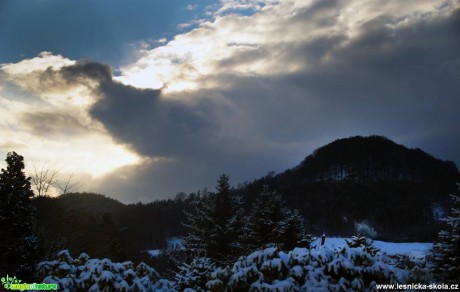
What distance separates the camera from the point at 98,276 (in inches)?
380

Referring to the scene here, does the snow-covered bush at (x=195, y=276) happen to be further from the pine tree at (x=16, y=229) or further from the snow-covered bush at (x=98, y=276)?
the pine tree at (x=16, y=229)

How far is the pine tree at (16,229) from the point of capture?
13.8 metres

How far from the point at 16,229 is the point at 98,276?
22.6 ft

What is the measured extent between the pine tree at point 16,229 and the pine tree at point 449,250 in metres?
13.0

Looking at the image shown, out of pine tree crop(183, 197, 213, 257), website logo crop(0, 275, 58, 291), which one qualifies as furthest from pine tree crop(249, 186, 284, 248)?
website logo crop(0, 275, 58, 291)

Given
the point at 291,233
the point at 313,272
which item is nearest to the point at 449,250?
the point at 313,272

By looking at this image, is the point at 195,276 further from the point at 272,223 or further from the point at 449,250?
the point at 272,223

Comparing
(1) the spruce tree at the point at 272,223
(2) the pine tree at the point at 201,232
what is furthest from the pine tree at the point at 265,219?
(2) the pine tree at the point at 201,232

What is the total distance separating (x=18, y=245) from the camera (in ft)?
46.5

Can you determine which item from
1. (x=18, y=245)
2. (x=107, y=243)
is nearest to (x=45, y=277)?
(x=18, y=245)

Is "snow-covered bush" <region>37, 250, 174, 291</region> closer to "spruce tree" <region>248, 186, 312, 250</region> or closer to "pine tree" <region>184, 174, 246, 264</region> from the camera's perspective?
"spruce tree" <region>248, 186, 312, 250</region>

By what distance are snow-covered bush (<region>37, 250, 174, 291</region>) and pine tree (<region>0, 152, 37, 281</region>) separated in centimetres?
366

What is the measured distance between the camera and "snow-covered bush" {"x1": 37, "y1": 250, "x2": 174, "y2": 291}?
375 inches

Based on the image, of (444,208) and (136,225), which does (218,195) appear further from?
(444,208)
